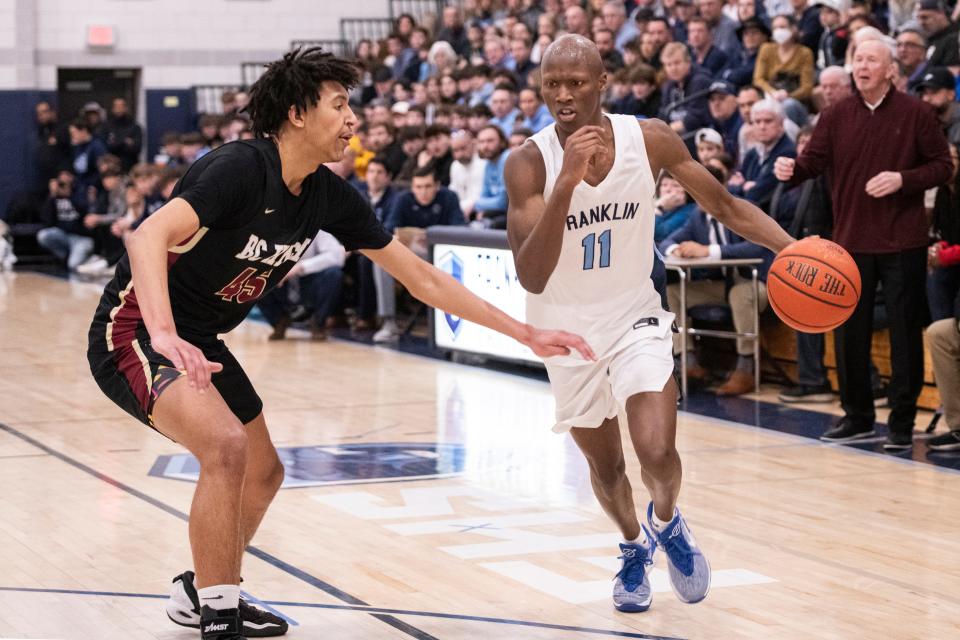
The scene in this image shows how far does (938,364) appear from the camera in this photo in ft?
25.4

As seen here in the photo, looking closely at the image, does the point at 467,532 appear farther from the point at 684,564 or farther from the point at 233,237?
the point at 233,237

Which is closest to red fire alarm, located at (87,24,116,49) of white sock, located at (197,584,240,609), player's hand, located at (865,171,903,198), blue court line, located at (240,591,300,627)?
player's hand, located at (865,171,903,198)

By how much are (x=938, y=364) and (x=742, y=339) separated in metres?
2.08

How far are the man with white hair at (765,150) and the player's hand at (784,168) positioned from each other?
1.80m

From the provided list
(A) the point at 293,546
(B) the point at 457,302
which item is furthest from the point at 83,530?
(B) the point at 457,302

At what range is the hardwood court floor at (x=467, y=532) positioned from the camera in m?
4.82

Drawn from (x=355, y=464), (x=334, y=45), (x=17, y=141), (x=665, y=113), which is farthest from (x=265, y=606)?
(x=334, y=45)

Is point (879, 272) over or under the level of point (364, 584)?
over

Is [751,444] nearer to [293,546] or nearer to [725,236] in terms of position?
[725,236]

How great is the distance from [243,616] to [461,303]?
3.95ft

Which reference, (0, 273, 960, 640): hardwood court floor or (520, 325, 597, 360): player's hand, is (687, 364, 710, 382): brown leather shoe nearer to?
(0, 273, 960, 640): hardwood court floor

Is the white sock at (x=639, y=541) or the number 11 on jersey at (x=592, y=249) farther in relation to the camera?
the white sock at (x=639, y=541)

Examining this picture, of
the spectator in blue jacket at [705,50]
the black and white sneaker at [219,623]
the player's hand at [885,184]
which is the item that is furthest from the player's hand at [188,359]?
the spectator in blue jacket at [705,50]

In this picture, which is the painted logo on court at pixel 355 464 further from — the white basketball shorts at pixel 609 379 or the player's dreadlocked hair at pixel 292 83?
the player's dreadlocked hair at pixel 292 83
